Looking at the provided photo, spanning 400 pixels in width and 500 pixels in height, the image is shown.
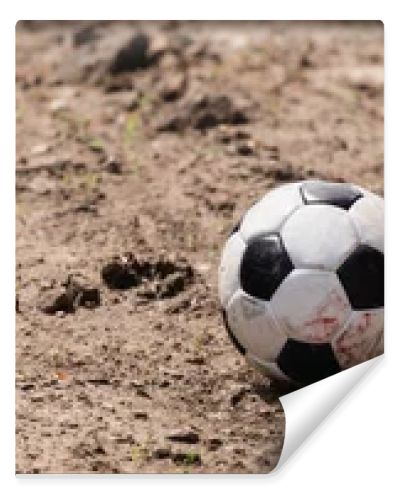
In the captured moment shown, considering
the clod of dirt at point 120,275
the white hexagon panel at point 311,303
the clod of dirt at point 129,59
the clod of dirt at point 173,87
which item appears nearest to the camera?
the white hexagon panel at point 311,303

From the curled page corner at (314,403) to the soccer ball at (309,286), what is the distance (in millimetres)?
32

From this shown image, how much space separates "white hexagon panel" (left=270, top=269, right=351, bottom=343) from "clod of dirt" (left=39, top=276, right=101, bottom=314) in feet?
2.92

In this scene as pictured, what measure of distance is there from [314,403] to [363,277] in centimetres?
36

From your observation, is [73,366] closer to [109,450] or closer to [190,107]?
[109,450]

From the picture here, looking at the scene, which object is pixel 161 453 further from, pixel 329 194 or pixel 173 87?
pixel 173 87

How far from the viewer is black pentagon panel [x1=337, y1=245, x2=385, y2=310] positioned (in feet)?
12.2

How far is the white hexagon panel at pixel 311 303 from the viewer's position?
370 cm

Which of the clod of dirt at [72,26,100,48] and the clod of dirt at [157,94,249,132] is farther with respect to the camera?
the clod of dirt at [72,26,100,48]

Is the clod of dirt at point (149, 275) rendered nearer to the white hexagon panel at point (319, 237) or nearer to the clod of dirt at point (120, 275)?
the clod of dirt at point (120, 275)

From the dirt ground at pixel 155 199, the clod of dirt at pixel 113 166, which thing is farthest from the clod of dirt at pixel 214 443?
the clod of dirt at pixel 113 166

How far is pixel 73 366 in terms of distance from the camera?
4125mm

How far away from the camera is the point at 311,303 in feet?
12.1

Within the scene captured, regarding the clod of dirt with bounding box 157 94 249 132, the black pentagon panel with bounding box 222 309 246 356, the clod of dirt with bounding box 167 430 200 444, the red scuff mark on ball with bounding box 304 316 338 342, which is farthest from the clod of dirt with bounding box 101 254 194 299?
the clod of dirt with bounding box 157 94 249 132

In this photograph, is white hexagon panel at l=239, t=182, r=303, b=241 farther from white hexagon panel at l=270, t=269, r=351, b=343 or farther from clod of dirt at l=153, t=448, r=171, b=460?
clod of dirt at l=153, t=448, r=171, b=460
